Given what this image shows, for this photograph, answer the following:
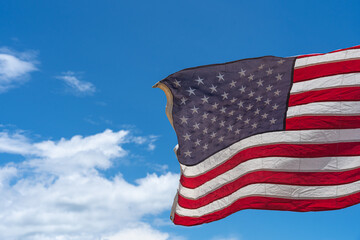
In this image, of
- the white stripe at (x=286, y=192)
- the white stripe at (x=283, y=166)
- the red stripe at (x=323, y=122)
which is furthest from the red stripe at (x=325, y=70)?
the white stripe at (x=286, y=192)

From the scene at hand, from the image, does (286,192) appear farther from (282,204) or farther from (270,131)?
(270,131)

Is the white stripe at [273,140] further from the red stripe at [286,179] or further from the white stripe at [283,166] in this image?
the red stripe at [286,179]

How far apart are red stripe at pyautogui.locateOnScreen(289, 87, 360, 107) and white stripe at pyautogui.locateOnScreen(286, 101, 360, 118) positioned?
118mm

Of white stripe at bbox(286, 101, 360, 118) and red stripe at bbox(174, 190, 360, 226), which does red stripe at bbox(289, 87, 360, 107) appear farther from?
red stripe at bbox(174, 190, 360, 226)

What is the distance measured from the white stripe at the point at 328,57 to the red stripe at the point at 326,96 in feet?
2.84

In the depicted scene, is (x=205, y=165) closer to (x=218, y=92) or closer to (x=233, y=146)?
(x=233, y=146)

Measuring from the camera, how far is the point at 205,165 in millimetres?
13594

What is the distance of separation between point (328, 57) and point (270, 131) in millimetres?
2663

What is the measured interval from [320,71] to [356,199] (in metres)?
3.65

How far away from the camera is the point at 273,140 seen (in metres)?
12.4

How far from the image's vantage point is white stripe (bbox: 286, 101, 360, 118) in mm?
11531

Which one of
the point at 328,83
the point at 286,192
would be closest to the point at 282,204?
the point at 286,192

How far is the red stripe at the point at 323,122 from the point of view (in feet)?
37.8

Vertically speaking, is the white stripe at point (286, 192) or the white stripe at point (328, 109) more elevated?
the white stripe at point (328, 109)
